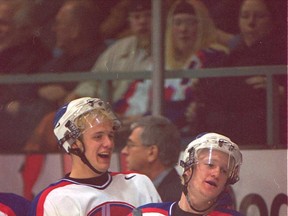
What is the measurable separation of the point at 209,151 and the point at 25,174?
0.70 metres

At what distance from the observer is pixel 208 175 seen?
2.09m

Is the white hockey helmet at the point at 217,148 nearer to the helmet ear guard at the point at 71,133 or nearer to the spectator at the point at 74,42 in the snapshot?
the helmet ear guard at the point at 71,133

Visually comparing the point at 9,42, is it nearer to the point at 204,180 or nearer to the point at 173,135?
the point at 173,135

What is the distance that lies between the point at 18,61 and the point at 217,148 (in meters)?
0.72

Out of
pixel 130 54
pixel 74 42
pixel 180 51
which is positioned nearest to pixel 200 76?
pixel 180 51

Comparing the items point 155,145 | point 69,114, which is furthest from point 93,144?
point 155,145

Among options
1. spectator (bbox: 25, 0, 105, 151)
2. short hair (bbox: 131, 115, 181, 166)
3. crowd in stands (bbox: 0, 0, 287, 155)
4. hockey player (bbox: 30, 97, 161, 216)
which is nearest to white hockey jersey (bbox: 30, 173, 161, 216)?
hockey player (bbox: 30, 97, 161, 216)

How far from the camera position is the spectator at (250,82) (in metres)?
2.47

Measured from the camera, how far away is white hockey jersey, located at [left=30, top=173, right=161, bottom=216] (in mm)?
2213

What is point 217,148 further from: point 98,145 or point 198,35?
point 198,35

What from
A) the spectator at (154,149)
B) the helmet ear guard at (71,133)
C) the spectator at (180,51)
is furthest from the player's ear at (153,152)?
the helmet ear guard at (71,133)

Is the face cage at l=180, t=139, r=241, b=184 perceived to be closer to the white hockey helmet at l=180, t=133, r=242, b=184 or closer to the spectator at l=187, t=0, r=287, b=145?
the white hockey helmet at l=180, t=133, r=242, b=184

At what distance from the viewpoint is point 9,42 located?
8.72 ft

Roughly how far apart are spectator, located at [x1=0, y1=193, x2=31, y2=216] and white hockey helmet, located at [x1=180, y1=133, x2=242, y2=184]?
1.24ft
